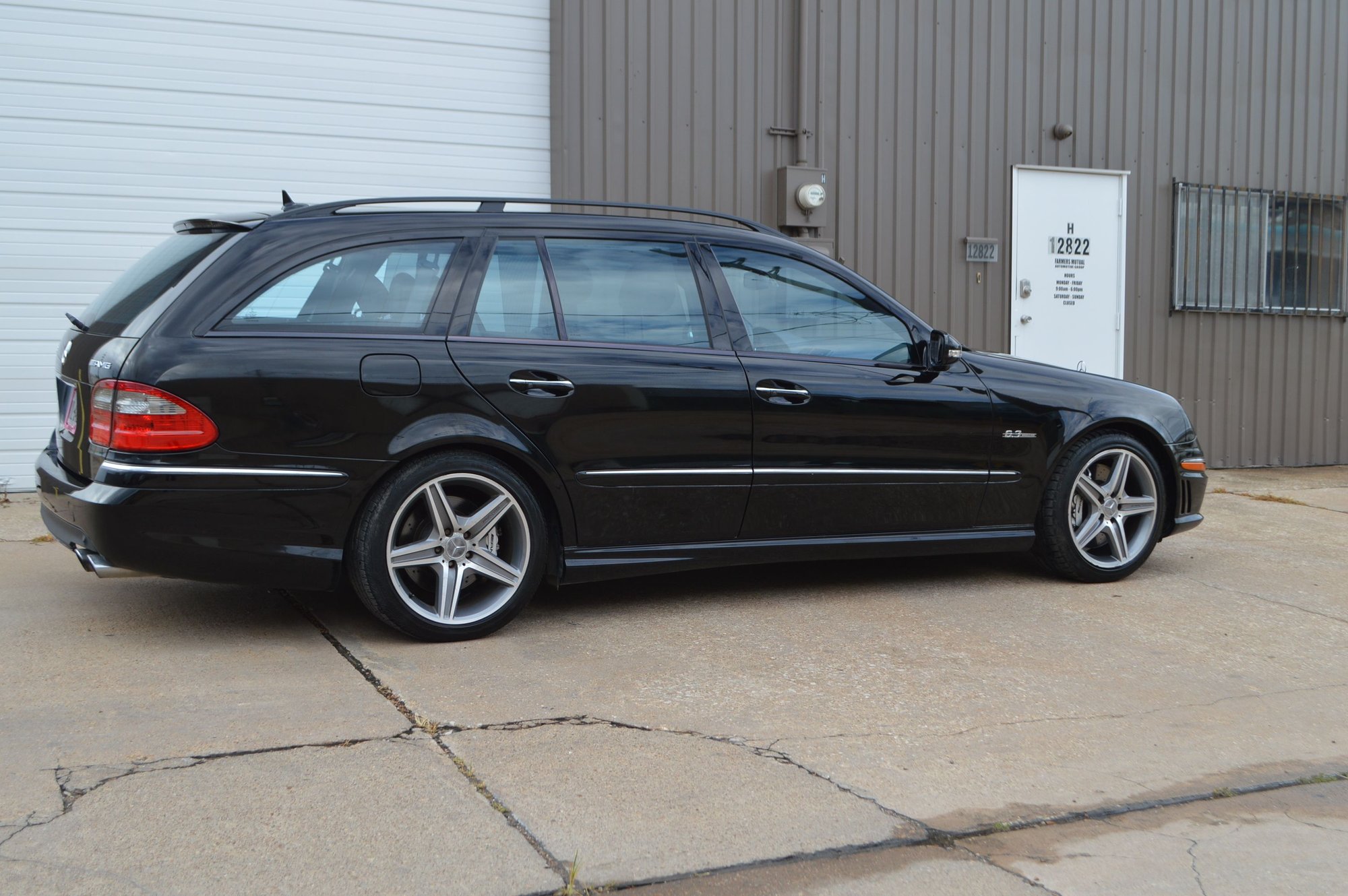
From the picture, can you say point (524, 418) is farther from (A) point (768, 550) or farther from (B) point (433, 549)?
(A) point (768, 550)

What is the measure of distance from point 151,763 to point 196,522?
3.48 feet

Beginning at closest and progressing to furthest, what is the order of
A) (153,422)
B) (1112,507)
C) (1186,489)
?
1. (153,422)
2. (1112,507)
3. (1186,489)

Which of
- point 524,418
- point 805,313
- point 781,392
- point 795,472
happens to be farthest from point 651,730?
point 805,313

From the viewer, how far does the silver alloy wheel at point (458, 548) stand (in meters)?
4.41

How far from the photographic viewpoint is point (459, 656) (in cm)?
433

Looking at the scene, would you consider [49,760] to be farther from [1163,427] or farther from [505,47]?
[505,47]

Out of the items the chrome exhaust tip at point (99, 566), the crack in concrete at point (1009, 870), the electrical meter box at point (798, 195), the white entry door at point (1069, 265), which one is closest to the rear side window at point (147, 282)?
the chrome exhaust tip at point (99, 566)

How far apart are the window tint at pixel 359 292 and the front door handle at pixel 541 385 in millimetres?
393

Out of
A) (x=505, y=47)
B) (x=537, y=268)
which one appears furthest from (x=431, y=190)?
(x=537, y=268)

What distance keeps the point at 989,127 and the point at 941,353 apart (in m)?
5.40

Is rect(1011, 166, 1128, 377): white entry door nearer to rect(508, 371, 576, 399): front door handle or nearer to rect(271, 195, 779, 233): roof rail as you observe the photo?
rect(271, 195, 779, 233): roof rail

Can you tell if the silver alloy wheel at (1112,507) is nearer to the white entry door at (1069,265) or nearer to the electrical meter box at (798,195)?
the electrical meter box at (798,195)

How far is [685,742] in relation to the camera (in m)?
3.53

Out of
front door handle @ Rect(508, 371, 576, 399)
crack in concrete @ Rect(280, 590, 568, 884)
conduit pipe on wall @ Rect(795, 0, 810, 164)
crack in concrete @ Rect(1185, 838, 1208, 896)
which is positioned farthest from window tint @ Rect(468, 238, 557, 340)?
conduit pipe on wall @ Rect(795, 0, 810, 164)
